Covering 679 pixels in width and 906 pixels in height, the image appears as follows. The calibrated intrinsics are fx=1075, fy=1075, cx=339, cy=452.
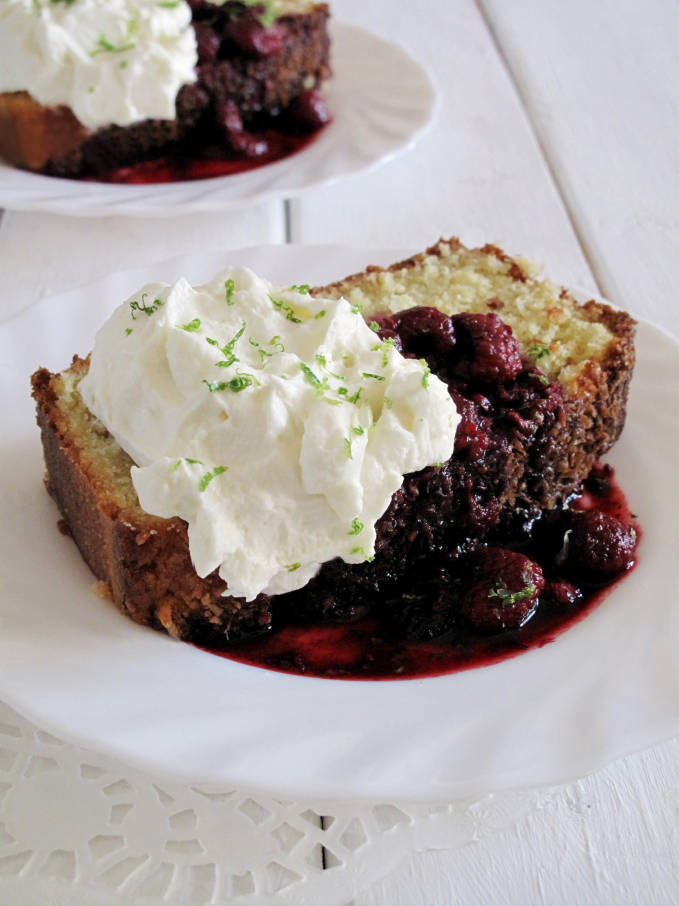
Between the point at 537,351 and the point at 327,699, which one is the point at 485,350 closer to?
the point at 537,351

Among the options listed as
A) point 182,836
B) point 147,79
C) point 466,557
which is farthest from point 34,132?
point 182,836

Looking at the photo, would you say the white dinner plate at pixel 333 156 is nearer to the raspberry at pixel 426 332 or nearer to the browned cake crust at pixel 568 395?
the browned cake crust at pixel 568 395

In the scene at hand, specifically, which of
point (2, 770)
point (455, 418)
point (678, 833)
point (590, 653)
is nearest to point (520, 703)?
point (590, 653)

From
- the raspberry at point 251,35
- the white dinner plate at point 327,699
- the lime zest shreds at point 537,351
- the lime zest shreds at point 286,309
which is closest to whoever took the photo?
the white dinner plate at point 327,699

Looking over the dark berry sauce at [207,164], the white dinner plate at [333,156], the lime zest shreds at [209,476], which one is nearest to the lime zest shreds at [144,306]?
the lime zest shreds at [209,476]

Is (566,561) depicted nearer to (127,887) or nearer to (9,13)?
(127,887)

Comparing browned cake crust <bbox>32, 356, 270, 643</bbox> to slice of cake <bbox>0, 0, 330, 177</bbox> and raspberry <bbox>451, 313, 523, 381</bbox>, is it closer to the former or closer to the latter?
raspberry <bbox>451, 313, 523, 381</bbox>

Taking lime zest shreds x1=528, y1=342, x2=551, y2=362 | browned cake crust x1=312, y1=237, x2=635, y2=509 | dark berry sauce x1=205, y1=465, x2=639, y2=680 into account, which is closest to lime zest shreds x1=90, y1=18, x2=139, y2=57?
browned cake crust x1=312, y1=237, x2=635, y2=509
